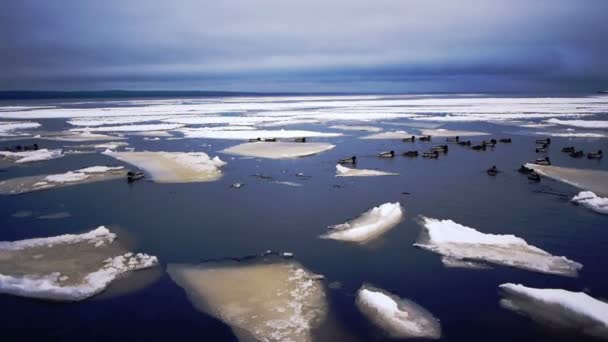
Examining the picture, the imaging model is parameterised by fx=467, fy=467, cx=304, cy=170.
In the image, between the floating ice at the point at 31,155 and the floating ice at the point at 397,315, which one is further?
the floating ice at the point at 31,155

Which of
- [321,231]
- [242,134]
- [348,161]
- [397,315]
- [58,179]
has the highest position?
[242,134]

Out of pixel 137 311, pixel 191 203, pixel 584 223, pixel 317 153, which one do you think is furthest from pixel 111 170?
pixel 584 223

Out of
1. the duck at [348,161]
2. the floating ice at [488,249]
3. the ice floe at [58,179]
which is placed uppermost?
the duck at [348,161]

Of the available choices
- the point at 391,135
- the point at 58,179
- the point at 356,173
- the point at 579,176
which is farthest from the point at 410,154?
the point at 58,179

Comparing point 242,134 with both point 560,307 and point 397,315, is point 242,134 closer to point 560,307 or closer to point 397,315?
point 397,315

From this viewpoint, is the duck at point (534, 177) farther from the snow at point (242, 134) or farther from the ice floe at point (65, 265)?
the snow at point (242, 134)

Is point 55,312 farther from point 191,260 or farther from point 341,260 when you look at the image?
point 341,260

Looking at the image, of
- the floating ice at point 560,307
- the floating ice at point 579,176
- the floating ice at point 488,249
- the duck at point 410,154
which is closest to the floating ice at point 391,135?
the duck at point 410,154
